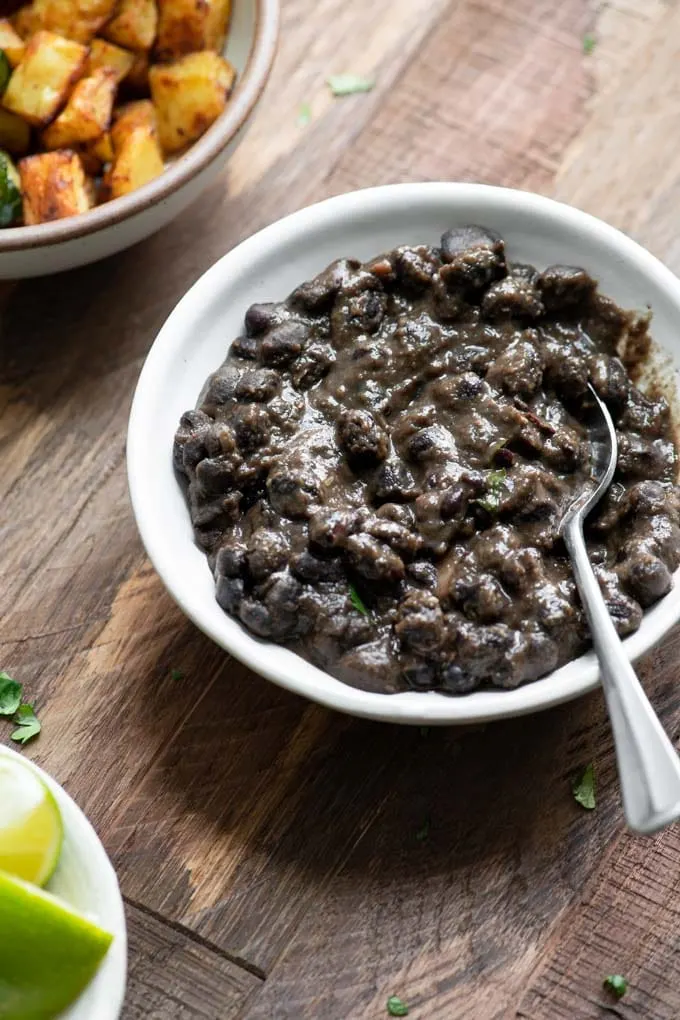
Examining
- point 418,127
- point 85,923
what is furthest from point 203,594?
point 418,127

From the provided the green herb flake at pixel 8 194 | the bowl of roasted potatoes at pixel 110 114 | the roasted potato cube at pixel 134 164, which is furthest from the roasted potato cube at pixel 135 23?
the green herb flake at pixel 8 194

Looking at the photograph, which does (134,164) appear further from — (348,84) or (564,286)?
(564,286)

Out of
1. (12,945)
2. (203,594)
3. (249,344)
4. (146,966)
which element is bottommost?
(146,966)

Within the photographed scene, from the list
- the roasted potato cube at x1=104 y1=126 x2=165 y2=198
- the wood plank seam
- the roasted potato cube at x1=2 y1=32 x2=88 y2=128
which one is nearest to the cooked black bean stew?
the roasted potato cube at x1=104 y1=126 x2=165 y2=198

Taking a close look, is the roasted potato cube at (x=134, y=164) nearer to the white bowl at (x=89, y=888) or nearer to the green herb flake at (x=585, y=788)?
the white bowl at (x=89, y=888)

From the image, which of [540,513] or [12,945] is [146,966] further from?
[540,513]
